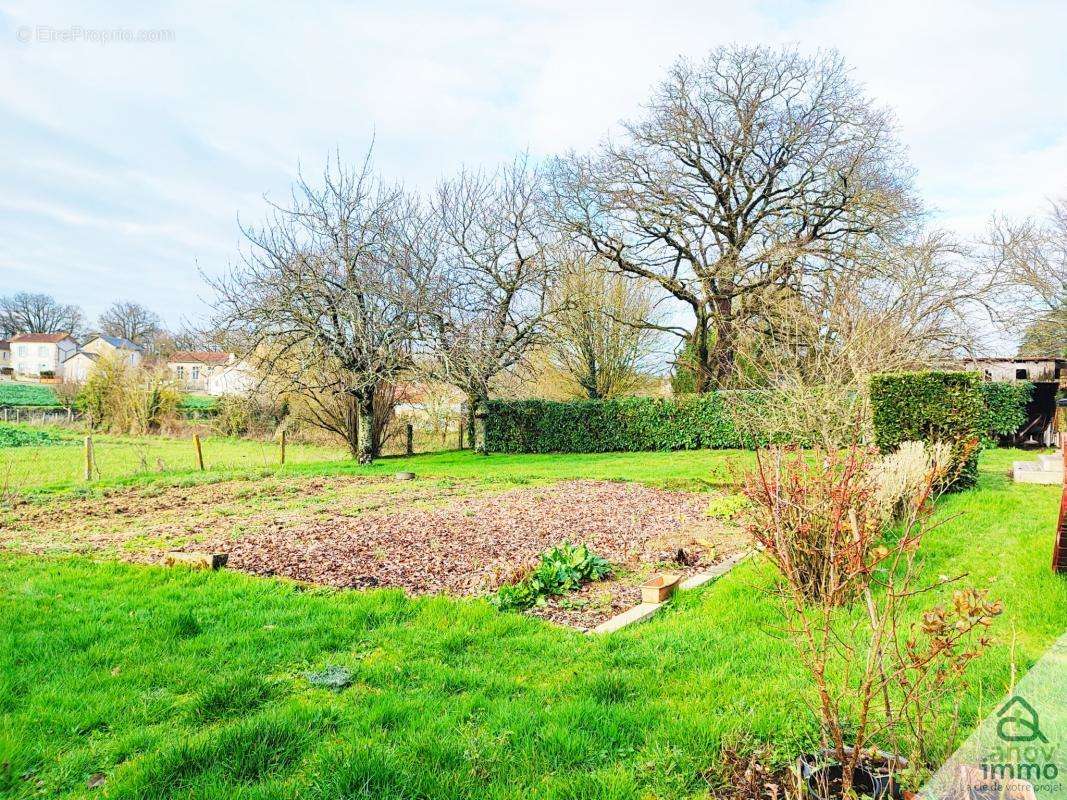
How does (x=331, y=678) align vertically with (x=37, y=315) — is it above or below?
below

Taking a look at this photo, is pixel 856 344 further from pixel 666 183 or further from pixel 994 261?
pixel 994 261

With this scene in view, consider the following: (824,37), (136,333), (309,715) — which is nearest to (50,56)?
(309,715)

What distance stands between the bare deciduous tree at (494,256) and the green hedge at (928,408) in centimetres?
1054

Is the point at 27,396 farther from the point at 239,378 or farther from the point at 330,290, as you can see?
the point at 330,290

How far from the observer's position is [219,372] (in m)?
17.9

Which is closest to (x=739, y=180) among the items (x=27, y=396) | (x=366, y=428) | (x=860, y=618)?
Answer: (x=366, y=428)

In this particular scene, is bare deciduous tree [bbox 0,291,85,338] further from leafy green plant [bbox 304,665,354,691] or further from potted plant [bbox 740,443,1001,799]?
potted plant [bbox 740,443,1001,799]

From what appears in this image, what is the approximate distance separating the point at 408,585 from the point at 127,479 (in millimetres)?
9307

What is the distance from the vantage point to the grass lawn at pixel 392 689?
2.33 meters

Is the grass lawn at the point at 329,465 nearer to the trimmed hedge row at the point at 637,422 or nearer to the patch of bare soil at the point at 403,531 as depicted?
the trimmed hedge row at the point at 637,422

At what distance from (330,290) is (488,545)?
10.4 m

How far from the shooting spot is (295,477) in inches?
510

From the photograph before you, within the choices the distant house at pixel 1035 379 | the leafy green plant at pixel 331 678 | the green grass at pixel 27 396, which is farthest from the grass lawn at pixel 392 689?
the green grass at pixel 27 396

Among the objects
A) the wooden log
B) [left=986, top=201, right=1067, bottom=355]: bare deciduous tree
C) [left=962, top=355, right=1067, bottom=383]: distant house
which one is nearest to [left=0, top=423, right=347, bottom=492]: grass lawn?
the wooden log
